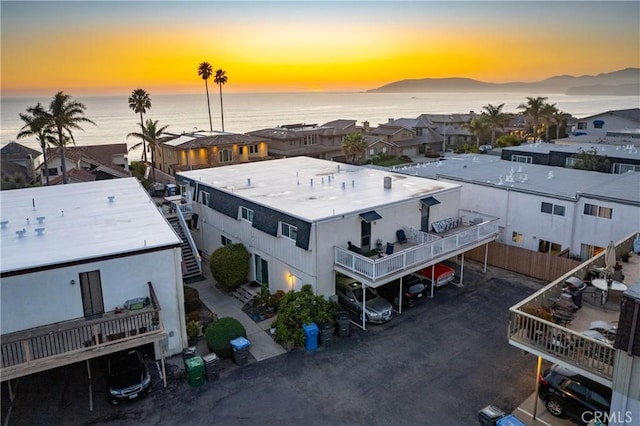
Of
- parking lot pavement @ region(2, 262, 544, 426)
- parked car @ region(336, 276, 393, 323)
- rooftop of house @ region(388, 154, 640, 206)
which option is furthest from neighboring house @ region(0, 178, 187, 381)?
rooftop of house @ region(388, 154, 640, 206)

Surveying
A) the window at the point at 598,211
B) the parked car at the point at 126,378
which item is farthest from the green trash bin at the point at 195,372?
the window at the point at 598,211

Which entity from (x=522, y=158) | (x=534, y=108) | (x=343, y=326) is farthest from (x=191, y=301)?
(x=534, y=108)

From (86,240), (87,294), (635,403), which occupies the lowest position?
(635,403)

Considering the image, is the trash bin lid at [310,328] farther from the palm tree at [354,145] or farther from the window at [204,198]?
the palm tree at [354,145]

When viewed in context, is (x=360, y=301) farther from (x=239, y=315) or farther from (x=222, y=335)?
(x=222, y=335)

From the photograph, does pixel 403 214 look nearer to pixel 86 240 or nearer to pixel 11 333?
pixel 86 240

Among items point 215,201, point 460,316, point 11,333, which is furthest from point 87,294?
point 460,316

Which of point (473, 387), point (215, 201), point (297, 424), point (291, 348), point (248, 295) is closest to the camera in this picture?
point (297, 424)
